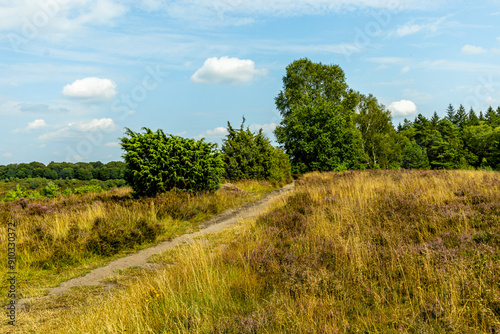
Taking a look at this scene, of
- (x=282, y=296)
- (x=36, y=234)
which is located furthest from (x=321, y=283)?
(x=36, y=234)

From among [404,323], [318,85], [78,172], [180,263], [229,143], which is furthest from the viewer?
[318,85]

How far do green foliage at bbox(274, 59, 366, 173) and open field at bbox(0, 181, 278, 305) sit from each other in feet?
76.9

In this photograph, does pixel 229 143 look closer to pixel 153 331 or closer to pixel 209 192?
pixel 209 192

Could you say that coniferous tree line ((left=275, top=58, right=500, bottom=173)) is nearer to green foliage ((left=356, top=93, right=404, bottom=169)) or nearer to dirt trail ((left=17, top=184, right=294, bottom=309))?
green foliage ((left=356, top=93, right=404, bottom=169))

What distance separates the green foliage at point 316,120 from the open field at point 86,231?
76.9 ft

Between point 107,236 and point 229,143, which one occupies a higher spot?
point 229,143

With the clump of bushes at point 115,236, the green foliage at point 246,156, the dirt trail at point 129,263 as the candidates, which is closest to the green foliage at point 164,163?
the dirt trail at point 129,263

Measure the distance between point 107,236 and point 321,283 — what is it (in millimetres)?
6184

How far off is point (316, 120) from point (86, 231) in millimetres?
29743

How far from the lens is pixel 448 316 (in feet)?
10.0

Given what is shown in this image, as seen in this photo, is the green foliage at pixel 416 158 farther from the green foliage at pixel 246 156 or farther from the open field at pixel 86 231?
the open field at pixel 86 231

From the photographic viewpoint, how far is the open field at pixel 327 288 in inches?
124

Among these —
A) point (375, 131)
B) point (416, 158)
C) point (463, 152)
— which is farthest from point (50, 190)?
point (463, 152)

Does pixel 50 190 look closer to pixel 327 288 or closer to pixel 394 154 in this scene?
pixel 327 288
